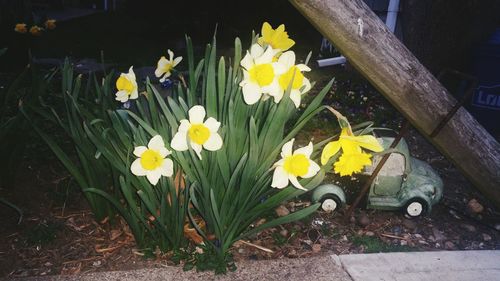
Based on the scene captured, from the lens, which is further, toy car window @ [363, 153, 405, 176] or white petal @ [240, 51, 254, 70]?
toy car window @ [363, 153, 405, 176]

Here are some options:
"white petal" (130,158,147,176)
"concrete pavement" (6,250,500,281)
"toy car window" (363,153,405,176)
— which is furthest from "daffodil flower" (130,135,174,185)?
"toy car window" (363,153,405,176)

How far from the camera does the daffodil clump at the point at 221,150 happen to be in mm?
1568

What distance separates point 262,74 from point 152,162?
1.76 feet

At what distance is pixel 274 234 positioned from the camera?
2064mm

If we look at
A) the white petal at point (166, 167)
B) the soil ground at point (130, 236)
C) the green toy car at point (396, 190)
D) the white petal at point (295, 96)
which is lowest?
the soil ground at point (130, 236)

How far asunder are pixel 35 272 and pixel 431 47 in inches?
155

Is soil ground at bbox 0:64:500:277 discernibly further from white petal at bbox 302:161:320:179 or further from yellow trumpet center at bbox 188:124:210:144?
yellow trumpet center at bbox 188:124:210:144

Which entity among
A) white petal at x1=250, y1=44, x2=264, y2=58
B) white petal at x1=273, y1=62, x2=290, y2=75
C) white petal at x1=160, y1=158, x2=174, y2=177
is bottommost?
white petal at x1=160, y1=158, x2=174, y2=177

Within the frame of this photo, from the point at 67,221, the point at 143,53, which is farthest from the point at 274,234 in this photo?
the point at 143,53

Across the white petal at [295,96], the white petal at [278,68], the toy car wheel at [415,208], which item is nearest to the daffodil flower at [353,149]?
the white petal at [295,96]

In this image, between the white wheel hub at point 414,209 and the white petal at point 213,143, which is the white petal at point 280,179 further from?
the white wheel hub at point 414,209

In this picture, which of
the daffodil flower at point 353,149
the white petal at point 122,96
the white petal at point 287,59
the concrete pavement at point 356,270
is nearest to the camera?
the daffodil flower at point 353,149

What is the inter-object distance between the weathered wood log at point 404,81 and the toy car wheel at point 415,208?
289 millimetres

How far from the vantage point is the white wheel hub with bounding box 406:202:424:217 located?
2260 mm
